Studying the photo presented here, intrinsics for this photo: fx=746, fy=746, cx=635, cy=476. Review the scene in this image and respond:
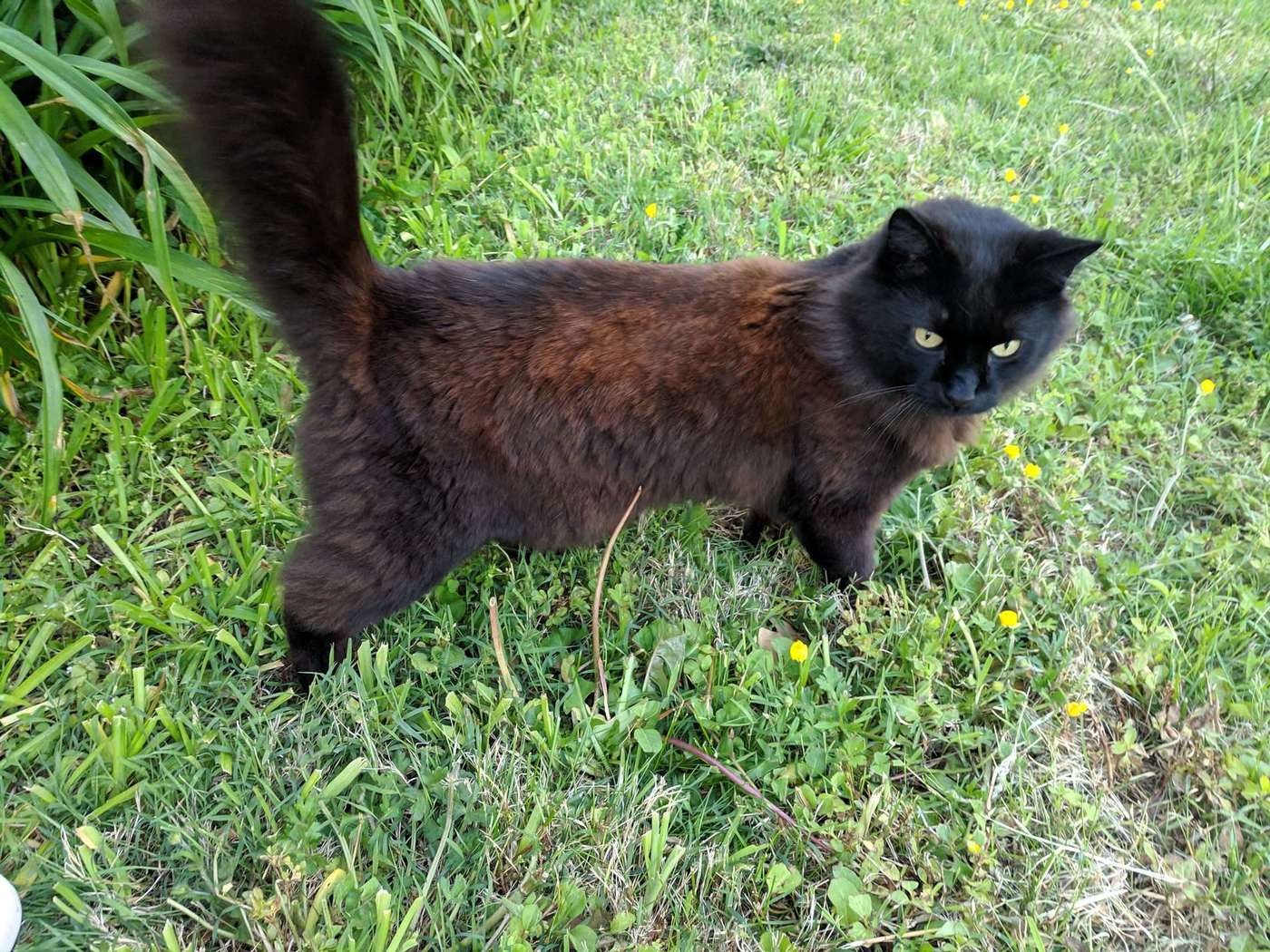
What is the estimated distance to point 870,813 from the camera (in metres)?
1.50

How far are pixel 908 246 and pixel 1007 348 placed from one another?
0.34m

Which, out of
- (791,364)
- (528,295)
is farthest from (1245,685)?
(528,295)

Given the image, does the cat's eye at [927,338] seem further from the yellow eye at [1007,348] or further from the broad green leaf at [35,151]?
the broad green leaf at [35,151]

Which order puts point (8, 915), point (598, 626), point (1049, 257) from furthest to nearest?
point (598, 626)
point (1049, 257)
point (8, 915)

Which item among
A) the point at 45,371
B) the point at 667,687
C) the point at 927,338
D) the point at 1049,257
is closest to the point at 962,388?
the point at 927,338

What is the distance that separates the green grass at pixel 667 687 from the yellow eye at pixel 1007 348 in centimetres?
52

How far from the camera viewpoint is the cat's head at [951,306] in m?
1.55

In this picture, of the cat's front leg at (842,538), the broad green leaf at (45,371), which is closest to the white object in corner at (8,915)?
the broad green leaf at (45,371)

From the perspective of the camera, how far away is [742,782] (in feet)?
5.01

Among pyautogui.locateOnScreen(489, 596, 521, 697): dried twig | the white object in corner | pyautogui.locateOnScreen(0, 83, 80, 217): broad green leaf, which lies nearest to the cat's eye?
pyautogui.locateOnScreen(489, 596, 521, 697): dried twig

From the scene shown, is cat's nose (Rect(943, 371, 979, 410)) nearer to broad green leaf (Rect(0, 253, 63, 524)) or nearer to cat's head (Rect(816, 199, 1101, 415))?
cat's head (Rect(816, 199, 1101, 415))

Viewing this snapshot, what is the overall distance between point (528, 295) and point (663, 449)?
17.7 inches

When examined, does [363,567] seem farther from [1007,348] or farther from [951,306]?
[1007,348]

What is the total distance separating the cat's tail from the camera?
114cm
